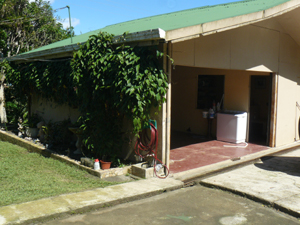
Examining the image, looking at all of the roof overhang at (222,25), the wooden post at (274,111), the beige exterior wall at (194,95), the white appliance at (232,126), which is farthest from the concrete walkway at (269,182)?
the roof overhang at (222,25)

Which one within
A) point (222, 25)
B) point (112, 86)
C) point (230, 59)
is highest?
point (222, 25)

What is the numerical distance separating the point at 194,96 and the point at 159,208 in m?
6.61

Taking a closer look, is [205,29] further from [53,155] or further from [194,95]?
[194,95]

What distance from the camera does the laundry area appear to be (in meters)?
8.29

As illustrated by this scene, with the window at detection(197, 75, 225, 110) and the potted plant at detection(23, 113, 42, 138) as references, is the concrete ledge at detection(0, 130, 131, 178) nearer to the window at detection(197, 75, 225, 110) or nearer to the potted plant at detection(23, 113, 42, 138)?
the potted plant at detection(23, 113, 42, 138)

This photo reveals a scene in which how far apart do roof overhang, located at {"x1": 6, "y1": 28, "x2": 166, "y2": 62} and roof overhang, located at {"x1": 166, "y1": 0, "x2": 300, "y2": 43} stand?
8.8 inches

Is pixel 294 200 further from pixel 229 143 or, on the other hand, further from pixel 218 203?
pixel 229 143

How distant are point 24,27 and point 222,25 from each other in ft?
35.3

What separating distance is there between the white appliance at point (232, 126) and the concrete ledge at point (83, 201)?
4027 mm

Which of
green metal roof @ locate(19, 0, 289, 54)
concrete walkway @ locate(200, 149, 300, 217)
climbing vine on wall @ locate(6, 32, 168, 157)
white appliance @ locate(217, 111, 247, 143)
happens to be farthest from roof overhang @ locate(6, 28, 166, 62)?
white appliance @ locate(217, 111, 247, 143)

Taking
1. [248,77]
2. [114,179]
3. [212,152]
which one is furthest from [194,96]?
[114,179]

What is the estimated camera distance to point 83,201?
4.65 m

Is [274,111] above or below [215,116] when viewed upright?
above

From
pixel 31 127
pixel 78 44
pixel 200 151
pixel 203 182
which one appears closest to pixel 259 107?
pixel 200 151
